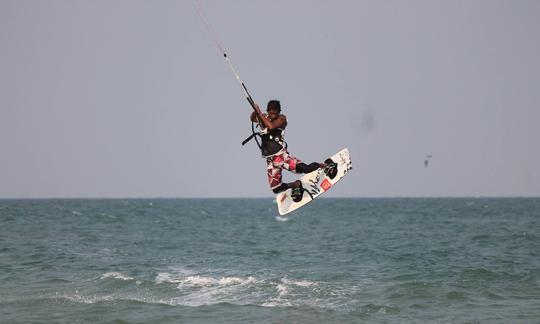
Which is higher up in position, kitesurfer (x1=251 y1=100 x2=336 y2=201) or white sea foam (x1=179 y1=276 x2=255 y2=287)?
kitesurfer (x1=251 y1=100 x2=336 y2=201)

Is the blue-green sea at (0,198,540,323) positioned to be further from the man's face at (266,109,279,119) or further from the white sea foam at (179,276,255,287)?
the man's face at (266,109,279,119)

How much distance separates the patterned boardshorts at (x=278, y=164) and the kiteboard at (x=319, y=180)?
48.5 inches

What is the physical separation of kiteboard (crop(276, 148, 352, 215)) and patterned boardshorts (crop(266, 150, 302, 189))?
1.23 metres

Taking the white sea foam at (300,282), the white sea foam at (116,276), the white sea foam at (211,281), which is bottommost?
the white sea foam at (300,282)

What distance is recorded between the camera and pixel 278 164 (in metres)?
14.8

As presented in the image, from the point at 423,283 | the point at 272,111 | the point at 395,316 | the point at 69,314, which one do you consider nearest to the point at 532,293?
the point at 423,283

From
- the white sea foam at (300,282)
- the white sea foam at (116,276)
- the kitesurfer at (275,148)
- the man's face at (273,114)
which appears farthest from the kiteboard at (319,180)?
the white sea foam at (116,276)

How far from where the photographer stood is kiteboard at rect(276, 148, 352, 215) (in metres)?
16.4

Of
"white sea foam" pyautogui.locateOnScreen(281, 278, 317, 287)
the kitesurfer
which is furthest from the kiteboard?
"white sea foam" pyautogui.locateOnScreen(281, 278, 317, 287)

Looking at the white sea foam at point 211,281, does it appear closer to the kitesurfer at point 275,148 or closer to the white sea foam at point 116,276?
the white sea foam at point 116,276

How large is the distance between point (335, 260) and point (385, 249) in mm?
6257

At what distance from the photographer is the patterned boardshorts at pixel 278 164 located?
1474 cm

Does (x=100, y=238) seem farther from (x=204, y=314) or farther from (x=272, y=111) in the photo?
(x=272, y=111)

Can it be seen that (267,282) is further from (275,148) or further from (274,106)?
(274,106)
